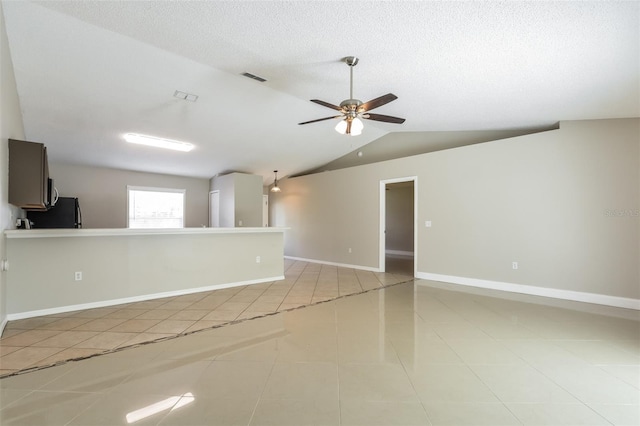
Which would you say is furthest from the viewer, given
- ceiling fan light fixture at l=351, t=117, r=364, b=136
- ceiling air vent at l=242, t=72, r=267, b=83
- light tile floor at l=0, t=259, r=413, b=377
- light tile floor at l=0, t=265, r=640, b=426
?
ceiling air vent at l=242, t=72, r=267, b=83

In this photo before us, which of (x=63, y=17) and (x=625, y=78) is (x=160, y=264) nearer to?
(x=63, y=17)

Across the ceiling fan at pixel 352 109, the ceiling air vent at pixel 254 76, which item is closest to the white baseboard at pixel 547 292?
the ceiling fan at pixel 352 109

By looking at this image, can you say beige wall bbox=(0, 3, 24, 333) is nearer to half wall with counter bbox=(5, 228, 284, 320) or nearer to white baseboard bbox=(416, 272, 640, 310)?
half wall with counter bbox=(5, 228, 284, 320)

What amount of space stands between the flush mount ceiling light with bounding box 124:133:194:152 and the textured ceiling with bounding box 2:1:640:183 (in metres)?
0.21

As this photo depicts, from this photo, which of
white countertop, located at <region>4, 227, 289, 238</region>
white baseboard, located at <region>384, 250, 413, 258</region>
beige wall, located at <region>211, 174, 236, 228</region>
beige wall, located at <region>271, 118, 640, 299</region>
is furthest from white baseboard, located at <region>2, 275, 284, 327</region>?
white baseboard, located at <region>384, 250, 413, 258</region>

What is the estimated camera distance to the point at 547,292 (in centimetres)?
433

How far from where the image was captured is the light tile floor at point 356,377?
1.65 m

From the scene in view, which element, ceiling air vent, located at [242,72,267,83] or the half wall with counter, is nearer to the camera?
the half wall with counter

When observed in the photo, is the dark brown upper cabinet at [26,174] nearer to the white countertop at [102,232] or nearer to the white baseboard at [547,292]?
the white countertop at [102,232]

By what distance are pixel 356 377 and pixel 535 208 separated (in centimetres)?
418

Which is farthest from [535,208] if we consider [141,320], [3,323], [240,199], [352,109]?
[3,323]

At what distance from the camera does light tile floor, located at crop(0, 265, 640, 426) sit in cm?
165

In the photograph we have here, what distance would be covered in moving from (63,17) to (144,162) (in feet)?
13.9

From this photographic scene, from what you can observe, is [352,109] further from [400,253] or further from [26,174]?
[400,253]
